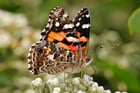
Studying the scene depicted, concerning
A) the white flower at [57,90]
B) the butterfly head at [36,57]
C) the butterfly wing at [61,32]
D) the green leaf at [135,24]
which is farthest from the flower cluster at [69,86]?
the green leaf at [135,24]

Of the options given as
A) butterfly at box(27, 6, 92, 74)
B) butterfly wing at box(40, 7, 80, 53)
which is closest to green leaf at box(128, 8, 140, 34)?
butterfly at box(27, 6, 92, 74)

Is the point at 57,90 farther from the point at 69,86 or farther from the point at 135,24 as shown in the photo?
the point at 135,24

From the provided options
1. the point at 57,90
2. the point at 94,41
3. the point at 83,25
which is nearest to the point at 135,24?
the point at 83,25

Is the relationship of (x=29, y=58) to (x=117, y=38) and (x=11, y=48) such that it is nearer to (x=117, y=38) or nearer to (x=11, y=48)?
(x=11, y=48)

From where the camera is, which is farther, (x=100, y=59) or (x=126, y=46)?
(x=126, y=46)

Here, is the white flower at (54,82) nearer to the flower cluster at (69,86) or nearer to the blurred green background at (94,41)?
the flower cluster at (69,86)

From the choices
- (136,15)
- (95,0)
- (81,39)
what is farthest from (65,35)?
(95,0)
